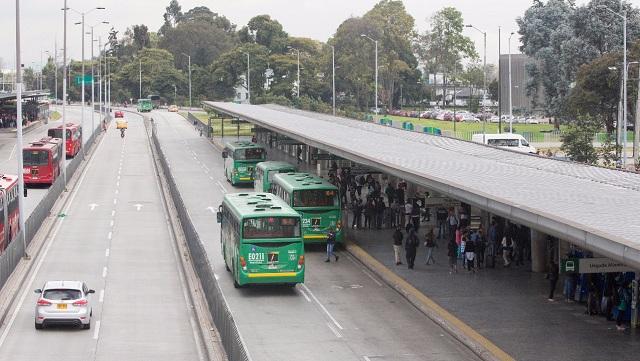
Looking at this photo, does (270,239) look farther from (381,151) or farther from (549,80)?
(549,80)

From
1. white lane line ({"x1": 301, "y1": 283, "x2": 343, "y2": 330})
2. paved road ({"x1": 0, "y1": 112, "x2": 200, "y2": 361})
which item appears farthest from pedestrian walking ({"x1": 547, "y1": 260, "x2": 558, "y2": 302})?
paved road ({"x1": 0, "y1": 112, "x2": 200, "y2": 361})

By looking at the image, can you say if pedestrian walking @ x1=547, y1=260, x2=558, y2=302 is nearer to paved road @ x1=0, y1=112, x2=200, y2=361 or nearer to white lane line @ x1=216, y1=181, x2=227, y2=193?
paved road @ x1=0, y1=112, x2=200, y2=361

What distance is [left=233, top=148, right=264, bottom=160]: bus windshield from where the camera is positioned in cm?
6300

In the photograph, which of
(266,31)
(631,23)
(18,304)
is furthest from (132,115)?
(18,304)

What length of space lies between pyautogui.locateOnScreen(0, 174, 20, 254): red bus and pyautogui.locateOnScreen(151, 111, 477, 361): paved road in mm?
7169

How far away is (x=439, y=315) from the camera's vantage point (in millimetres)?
29875

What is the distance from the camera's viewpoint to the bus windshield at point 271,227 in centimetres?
3294

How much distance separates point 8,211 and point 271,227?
12528 millimetres

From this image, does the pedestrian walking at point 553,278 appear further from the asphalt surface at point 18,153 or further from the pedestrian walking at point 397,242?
the asphalt surface at point 18,153

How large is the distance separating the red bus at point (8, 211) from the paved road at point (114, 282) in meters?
1.40

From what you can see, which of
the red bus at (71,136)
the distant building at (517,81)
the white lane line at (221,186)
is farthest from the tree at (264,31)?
the white lane line at (221,186)

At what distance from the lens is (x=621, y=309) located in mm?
27656

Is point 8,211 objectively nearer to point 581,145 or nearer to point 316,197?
point 316,197

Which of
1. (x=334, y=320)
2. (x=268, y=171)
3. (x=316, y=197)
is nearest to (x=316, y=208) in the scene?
(x=316, y=197)
